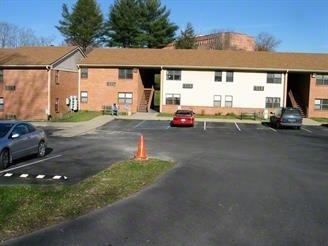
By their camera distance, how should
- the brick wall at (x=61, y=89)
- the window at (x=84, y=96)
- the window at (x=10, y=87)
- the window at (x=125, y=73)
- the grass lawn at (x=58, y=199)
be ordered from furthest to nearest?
the window at (x=84, y=96) → the window at (x=125, y=73) → the window at (x=10, y=87) → the brick wall at (x=61, y=89) → the grass lawn at (x=58, y=199)

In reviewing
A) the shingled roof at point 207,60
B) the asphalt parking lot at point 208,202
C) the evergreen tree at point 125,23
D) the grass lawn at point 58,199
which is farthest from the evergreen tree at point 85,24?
the grass lawn at point 58,199

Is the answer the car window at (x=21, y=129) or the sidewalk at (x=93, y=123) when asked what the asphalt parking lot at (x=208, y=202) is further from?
the sidewalk at (x=93, y=123)

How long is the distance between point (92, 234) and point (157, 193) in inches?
134

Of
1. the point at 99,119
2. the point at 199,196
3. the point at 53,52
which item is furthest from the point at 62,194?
the point at 53,52

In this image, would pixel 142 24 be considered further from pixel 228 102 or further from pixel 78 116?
pixel 78 116

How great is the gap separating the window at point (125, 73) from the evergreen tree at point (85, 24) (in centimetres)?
3202

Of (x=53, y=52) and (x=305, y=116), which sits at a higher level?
(x=53, y=52)

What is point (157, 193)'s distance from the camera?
36.7 feet

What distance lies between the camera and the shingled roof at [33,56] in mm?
46688

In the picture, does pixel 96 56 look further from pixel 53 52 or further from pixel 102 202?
pixel 102 202

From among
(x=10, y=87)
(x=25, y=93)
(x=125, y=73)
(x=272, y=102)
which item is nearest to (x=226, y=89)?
(x=272, y=102)

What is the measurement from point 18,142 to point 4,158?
1.25 m

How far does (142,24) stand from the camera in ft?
260

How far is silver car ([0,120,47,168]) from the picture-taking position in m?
16.4
